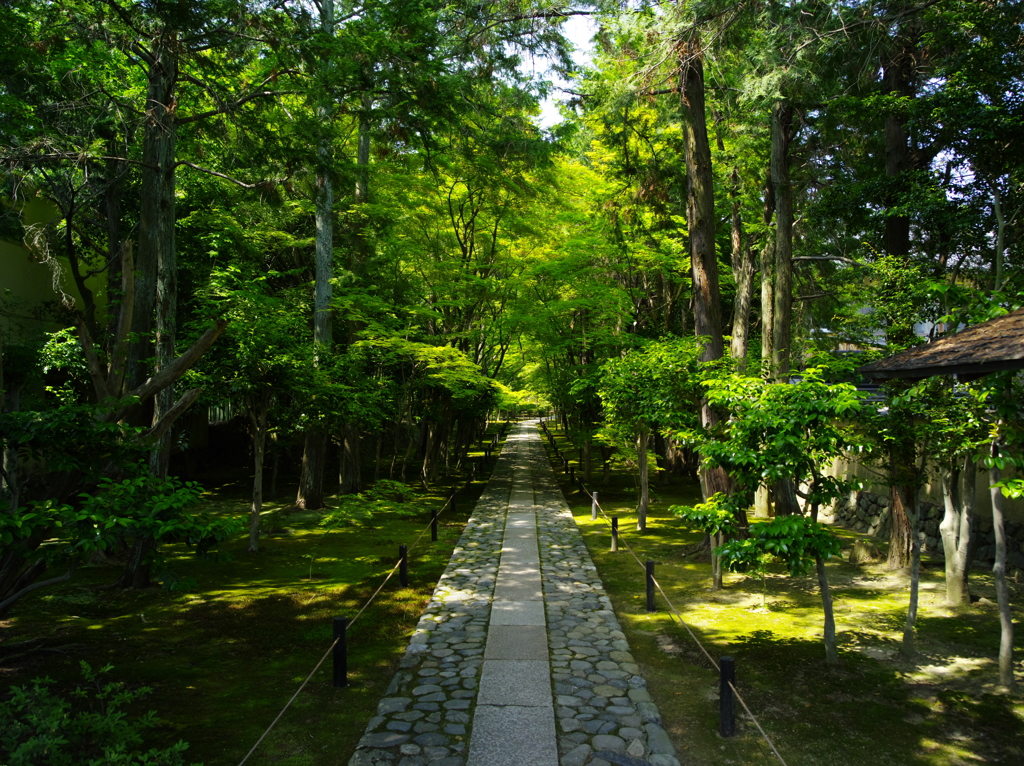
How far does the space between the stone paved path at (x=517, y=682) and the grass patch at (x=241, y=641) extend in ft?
1.27

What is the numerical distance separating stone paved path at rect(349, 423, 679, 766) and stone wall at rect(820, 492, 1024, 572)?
7153mm

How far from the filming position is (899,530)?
37.8ft

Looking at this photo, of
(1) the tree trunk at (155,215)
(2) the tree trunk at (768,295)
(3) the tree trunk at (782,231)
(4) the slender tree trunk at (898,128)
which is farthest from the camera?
(2) the tree trunk at (768,295)

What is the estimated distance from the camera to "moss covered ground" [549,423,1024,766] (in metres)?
5.45

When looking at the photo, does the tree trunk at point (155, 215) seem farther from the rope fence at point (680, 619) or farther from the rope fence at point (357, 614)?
the rope fence at point (680, 619)

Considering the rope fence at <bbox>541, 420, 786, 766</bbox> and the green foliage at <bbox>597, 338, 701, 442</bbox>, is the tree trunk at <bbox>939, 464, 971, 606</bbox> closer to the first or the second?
the green foliage at <bbox>597, 338, 701, 442</bbox>

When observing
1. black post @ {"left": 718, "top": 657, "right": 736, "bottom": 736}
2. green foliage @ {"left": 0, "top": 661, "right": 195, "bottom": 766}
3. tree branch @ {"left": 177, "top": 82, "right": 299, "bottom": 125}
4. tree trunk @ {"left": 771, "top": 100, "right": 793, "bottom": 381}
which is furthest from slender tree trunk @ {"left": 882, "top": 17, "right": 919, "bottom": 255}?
green foliage @ {"left": 0, "top": 661, "right": 195, "bottom": 766}

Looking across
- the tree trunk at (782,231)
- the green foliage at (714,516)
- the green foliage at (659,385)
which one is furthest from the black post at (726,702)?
the tree trunk at (782,231)

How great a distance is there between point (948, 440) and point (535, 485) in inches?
703

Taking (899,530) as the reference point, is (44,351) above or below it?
above

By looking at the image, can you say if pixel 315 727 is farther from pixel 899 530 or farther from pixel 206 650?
pixel 899 530

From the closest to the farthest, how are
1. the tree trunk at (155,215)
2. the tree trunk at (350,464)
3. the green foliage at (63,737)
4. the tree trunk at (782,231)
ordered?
the green foliage at (63,737) → the tree trunk at (155,215) → the tree trunk at (782,231) → the tree trunk at (350,464)

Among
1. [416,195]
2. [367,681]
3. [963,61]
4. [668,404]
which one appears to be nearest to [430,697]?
[367,681]

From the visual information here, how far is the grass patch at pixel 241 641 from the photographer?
224 inches
